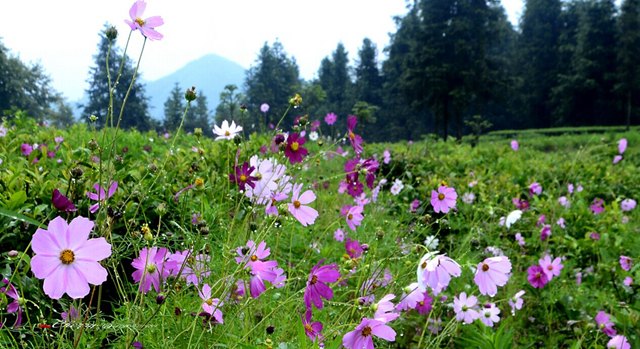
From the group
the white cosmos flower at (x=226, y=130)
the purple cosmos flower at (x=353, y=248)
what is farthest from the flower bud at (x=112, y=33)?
the purple cosmos flower at (x=353, y=248)

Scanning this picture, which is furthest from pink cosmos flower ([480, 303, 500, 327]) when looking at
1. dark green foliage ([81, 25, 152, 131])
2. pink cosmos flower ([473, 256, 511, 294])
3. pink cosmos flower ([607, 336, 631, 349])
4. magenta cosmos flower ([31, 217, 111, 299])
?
dark green foliage ([81, 25, 152, 131])

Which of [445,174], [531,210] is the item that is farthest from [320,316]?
[445,174]

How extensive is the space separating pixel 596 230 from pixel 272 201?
2.93 m

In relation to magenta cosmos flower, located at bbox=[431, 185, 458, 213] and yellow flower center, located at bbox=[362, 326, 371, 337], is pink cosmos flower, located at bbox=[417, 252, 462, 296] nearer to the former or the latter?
yellow flower center, located at bbox=[362, 326, 371, 337]

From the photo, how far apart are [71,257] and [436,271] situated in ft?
2.09

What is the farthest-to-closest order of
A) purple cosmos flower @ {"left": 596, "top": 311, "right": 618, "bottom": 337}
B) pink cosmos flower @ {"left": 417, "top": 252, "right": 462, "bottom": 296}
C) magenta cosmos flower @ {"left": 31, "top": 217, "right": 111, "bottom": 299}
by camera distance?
purple cosmos flower @ {"left": 596, "top": 311, "right": 618, "bottom": 337} → pink cosmos flower @ {"left": 417, "top": 252, "right": 462, "bottom": 296} → magenta cosmos flower @ {"left": 31, "top": 217, "right": 111, "bottom": 299}

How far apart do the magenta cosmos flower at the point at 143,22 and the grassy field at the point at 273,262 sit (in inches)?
8.8

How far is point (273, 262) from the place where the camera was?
41.6 inches

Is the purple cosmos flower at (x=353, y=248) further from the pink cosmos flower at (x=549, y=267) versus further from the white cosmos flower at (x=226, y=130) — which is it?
the pink cosmos flower at (x=549, y=267)

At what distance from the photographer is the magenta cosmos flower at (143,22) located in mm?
844

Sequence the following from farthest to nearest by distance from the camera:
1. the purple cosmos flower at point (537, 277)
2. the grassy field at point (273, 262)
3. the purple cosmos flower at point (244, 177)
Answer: the purple cosmos flower at point (537, 277), the purple cosmos flower at point (244, 177), the grassy field at point (273, 262)

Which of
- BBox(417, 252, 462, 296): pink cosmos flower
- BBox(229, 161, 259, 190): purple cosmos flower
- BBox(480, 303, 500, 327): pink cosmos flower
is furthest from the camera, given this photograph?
BBox(480, 303, 500, 327): pink cosmos flower

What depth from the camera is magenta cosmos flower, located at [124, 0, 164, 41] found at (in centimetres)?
84

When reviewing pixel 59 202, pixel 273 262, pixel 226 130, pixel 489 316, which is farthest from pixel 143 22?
pixel 489 316
